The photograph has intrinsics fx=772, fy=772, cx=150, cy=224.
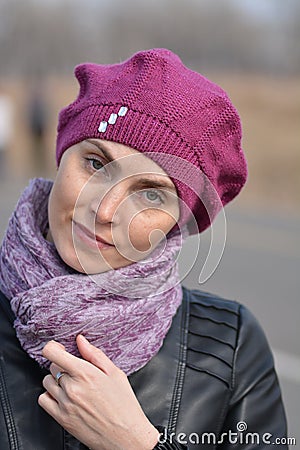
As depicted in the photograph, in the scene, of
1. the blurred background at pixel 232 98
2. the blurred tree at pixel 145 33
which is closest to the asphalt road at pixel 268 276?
the blurred background at pixel 232 98

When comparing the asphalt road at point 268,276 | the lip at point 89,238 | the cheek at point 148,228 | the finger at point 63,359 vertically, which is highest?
the cheek at point 148,228

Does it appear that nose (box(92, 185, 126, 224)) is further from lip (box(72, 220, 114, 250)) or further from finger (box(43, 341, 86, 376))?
Answer: finger (box(43, 341, 86, 376))

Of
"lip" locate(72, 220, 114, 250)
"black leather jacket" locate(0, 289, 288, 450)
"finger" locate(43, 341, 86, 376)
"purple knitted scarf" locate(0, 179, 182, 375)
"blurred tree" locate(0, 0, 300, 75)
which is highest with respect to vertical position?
"blurred tree" locate(0, 0, 300, 75)

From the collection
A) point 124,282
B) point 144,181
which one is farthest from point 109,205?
point 124,282

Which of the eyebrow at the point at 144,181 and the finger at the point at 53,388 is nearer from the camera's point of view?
the finger at the point at 53,388

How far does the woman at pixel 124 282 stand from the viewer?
1.78 metres

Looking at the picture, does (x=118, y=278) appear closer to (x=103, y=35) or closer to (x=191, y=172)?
(x=191, y=172)

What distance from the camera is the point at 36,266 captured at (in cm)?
195

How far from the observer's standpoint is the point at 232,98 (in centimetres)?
3139

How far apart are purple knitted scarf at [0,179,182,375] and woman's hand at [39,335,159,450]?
0.13m

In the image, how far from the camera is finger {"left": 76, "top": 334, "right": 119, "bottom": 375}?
5.81 feet

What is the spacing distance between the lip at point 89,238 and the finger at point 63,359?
0.25 m

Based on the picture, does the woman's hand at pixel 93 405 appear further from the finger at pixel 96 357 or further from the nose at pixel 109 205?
the nose at pixel 109 205

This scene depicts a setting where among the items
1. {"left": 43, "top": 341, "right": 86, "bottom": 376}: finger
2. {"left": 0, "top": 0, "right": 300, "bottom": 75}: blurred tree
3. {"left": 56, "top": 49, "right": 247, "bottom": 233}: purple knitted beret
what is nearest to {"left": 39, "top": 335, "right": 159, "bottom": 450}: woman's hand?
{"left": 43, "top": 341, "right": 86, "bottom": 376}: finger
